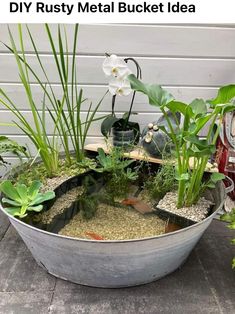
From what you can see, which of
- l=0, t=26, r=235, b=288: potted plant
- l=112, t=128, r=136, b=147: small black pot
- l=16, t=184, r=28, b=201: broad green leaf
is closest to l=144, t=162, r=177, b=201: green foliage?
l=0, t=26, r=235, b=288: potted plant

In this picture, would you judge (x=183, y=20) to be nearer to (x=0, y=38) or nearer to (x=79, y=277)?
(x=0, y=38)

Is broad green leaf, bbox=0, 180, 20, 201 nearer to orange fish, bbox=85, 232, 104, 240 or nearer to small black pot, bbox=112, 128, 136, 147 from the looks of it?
orange fish, bbox=85, 232, 104, 240

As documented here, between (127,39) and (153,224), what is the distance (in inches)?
42.8

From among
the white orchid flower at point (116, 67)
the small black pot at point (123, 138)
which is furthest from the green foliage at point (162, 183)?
the white orchid flower at point (116, 67)

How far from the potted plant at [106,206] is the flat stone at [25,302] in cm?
11

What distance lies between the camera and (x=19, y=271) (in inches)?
52.3

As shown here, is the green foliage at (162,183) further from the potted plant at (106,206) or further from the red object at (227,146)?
the red object at (227,146)

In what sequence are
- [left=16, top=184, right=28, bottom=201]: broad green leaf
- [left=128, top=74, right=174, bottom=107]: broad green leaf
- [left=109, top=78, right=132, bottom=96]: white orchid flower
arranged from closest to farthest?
1. [left=128, top=74, right=174, bottom=107]: broad green leaf
2. [left=16, top=184, right=28, bottom=201]: broad green leaf
3. [left=109, top=78, right=132, bottom=96]: white orchid flower

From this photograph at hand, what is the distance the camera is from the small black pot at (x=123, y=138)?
1699 mm

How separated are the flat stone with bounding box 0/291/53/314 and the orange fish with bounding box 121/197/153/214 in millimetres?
554

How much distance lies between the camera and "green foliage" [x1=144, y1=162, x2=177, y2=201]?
146 centimetres

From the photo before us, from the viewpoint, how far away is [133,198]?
1.58 meters

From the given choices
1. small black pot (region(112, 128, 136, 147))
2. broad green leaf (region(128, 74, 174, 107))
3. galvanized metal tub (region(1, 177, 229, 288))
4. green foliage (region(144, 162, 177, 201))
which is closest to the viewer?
galvanized metal tub (region(1, 177, 229, 288))

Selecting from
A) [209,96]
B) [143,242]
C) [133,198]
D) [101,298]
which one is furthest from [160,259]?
[209,96]
